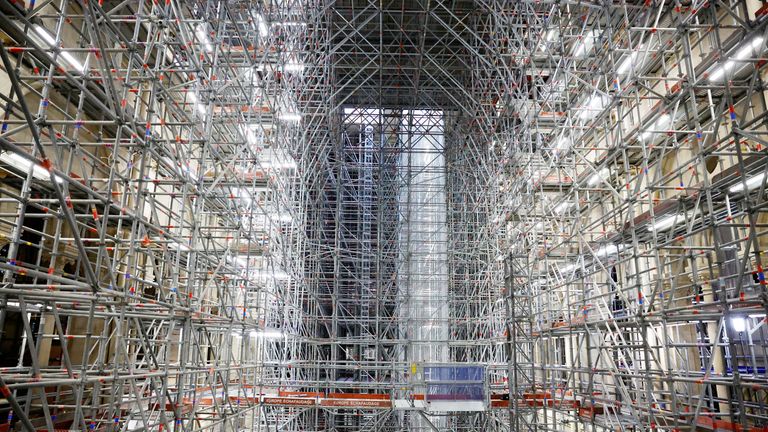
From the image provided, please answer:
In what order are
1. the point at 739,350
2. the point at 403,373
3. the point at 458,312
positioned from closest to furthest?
the point at 739,350, the point at 403,373, the point at 458,312

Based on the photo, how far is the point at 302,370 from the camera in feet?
72.6

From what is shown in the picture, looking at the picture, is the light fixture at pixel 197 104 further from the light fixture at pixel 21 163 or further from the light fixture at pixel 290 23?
the light fixture at pixel 290 23

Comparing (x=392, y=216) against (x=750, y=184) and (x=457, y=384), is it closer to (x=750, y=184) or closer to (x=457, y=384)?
(x=457, y=384)

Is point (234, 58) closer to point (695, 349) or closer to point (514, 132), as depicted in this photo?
point (514, 132)

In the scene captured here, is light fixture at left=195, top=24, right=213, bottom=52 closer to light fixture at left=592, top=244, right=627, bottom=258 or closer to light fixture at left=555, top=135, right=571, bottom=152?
light fixture at left=555, top=135, right=571, bottom=152

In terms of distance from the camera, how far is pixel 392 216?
24.2 metres

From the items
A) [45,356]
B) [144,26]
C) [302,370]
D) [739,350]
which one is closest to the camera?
[45,356]

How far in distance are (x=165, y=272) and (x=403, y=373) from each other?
1004cm

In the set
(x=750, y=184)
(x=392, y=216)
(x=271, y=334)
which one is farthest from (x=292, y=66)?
(x=750, y=184)

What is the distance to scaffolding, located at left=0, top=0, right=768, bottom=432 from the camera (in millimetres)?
7711

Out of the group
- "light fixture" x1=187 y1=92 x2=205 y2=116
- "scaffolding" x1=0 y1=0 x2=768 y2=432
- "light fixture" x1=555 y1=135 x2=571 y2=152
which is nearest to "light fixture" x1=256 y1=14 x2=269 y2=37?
"scaffolding" x1=0 y1=0 x2=768 y2=432

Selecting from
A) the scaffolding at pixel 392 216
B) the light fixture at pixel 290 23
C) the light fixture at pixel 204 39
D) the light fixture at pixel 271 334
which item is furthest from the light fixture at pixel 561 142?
the light fixture at pixel 271 334

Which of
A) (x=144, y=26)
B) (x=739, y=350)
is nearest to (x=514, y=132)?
(x=739, y=350)

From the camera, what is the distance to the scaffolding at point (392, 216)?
7.71 meters
